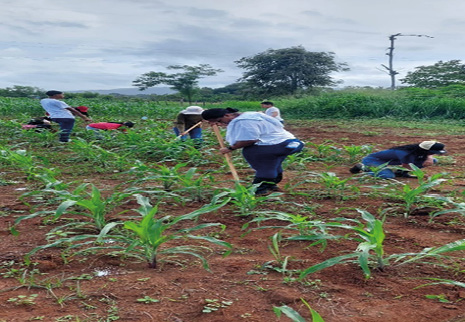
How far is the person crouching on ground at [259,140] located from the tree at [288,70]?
27.5 metres

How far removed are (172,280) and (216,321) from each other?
1.39ft

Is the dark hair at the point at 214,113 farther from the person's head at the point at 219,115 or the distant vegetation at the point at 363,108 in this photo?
the distant vegetation at the point at 363,108

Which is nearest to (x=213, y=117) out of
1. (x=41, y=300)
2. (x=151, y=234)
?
(x=151, y=234)

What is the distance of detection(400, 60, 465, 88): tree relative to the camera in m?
27.9

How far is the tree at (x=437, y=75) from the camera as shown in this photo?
2791 centimetres

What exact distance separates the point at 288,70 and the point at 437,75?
9.60 meters

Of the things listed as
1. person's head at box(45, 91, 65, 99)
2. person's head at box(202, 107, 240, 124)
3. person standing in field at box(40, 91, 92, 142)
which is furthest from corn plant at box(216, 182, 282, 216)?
person's head at box(45, 91, 65, 99)

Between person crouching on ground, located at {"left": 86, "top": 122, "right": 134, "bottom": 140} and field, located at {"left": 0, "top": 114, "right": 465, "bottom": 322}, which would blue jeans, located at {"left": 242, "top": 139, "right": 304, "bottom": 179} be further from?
person crouching on ground, located at {"left": 86, "top": 122, "right": 134, "bottom": 140}

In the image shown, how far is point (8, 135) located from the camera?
861 cm

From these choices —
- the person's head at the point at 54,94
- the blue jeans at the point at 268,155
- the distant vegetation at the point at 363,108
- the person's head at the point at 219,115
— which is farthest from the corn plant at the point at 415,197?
the distant vegetation at the point at 363,108

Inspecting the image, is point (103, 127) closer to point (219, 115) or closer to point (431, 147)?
point (219, 115)

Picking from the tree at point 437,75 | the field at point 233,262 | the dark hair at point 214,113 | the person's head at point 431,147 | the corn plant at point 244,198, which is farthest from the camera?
the tree at point 437,75

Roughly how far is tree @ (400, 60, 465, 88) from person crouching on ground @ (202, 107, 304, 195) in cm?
2656

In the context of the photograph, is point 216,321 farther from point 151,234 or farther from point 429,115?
point 429,115
